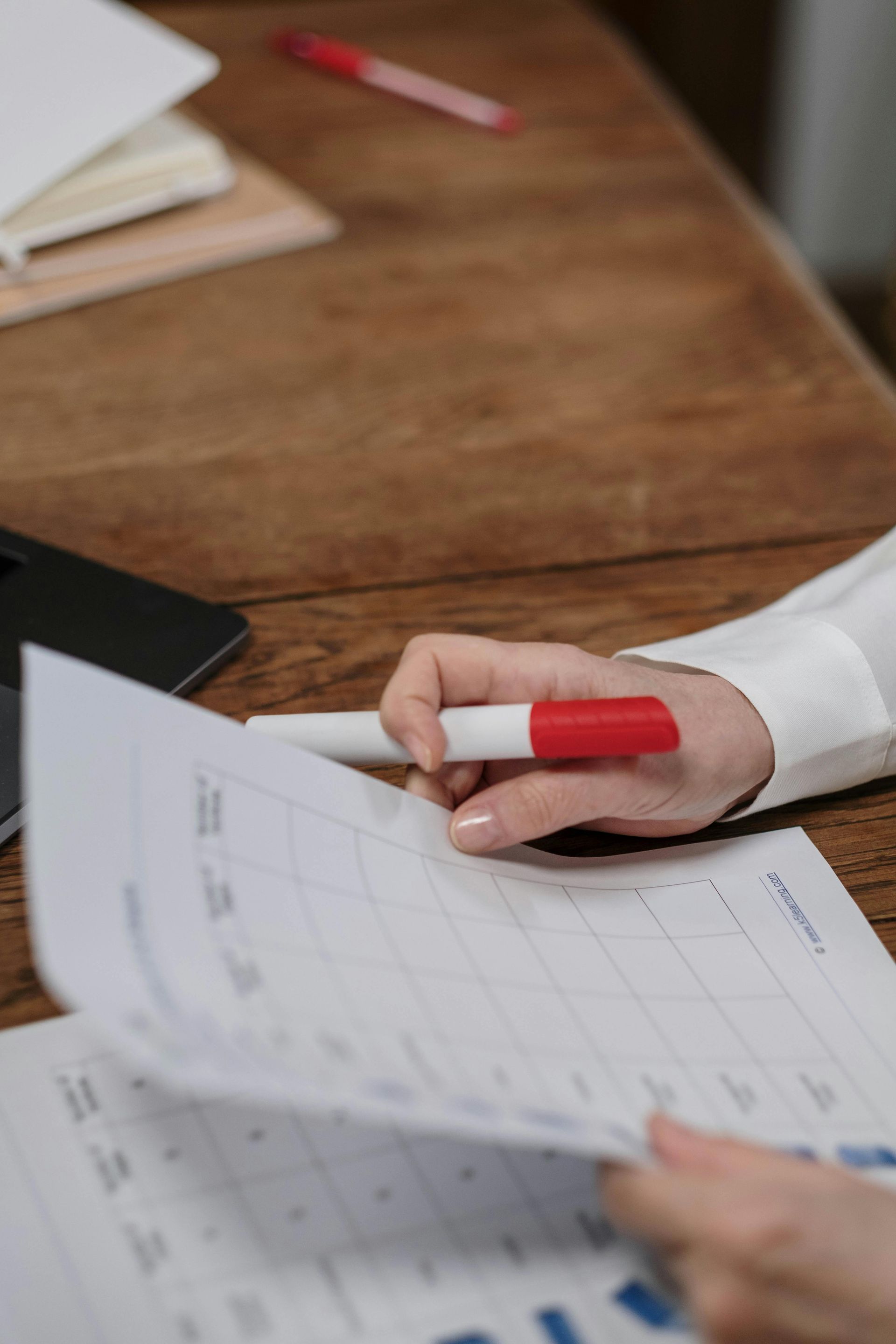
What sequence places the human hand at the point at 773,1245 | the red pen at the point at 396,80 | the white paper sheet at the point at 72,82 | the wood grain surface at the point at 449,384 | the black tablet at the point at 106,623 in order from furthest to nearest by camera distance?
1. the red pen at the point at 396,80
2. the white paper sheet at the point at 72,82
3. the wood grain surface at the point at 449,384
4. the black tablet at the point at 106,623
5. the human hand at the point at 773,1245

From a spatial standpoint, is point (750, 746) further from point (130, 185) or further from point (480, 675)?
point (130, 185)

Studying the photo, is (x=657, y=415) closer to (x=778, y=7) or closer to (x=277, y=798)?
(x=277, y=798)

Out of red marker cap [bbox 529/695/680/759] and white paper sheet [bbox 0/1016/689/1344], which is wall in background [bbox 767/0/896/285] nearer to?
red marker cap [bbox 529/695/680/759]

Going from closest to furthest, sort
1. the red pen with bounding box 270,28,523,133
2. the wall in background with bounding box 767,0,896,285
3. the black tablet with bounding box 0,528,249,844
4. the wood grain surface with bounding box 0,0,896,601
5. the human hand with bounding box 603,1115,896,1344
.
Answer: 1. the human hand with bounding box 603,1115,896,1344
2. the black tablet with bounding box 0,528,249,844
3. the wood grain surface with bounding box 0,0,896,601
4. the red pen with bounding box 270,28,523,133
5. the wall in background with bounding box 767,0,896,285

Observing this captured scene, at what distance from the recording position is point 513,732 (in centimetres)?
50

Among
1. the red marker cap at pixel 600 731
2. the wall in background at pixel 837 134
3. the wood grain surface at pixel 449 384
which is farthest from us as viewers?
the wall in background at pixel 837 134

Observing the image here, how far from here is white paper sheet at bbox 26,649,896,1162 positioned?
0.36m

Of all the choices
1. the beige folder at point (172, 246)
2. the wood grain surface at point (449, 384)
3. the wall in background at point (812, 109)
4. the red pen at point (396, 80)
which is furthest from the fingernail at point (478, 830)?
the wall in background at point (812, 109)

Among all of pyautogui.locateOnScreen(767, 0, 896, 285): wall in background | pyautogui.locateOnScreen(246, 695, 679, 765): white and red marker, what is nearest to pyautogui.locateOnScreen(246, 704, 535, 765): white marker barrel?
pyautogui.locateOnScreen(246, 695, 679, 765): white and red marker

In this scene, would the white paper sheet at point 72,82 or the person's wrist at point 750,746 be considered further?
the white paper sheet at point 72,82

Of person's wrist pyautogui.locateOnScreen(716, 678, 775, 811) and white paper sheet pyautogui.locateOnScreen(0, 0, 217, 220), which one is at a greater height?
white paper sheet pyautogui.locateOnScreen(0, 0, 217, 220)

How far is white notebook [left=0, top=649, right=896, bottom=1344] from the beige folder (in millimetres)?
577

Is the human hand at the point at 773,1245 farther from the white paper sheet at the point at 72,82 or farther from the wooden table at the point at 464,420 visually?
the white paper sheet at the point at 72,82

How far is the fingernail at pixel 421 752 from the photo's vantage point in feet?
1.63
